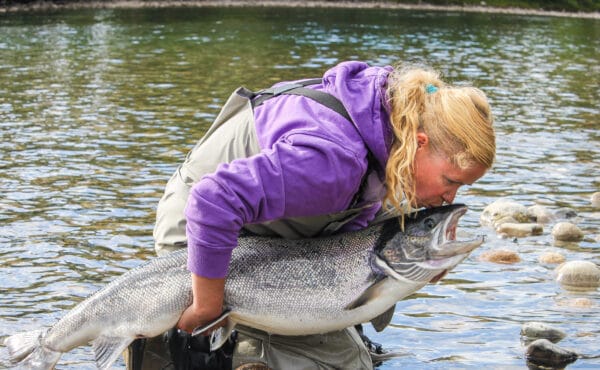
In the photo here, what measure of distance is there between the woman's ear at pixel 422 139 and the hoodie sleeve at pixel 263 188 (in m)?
0.34

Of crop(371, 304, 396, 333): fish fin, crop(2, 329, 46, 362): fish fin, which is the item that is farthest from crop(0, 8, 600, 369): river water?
crop(2, 329, 46, 362): fish fin

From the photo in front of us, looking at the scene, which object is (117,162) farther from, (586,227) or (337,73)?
(337,73)

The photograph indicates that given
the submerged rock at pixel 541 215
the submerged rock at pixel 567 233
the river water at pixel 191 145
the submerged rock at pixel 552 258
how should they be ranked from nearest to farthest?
the river water at pixel 191 145
the submerged rock at pixel 552 258
the submerged rock at pixel 567 233
the submerged rock at pixel 541 215

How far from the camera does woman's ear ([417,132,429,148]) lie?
15.2ft

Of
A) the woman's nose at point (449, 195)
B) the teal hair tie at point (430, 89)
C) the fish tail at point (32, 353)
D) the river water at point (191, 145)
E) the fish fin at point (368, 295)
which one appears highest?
the teal hair tie at point (430, 89)

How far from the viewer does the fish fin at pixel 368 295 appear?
16.2 feet

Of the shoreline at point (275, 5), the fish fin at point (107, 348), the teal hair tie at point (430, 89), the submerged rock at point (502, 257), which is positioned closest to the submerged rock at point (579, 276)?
the submerged rock at point (502, 257)

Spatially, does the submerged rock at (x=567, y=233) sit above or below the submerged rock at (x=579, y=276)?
below

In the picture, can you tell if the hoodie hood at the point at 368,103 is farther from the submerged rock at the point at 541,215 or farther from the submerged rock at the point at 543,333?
the submerged rock at the point at 541,215

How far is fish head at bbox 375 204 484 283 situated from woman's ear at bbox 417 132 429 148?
1.51 feet

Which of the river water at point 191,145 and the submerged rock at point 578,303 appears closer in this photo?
the river water at point 191,145

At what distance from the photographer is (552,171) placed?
13938 mm

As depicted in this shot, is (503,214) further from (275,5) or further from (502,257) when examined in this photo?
(275,5)

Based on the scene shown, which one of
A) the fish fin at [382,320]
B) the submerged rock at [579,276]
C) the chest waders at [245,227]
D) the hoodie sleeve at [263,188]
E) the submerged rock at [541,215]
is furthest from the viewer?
the submerged rock at [541,215]
